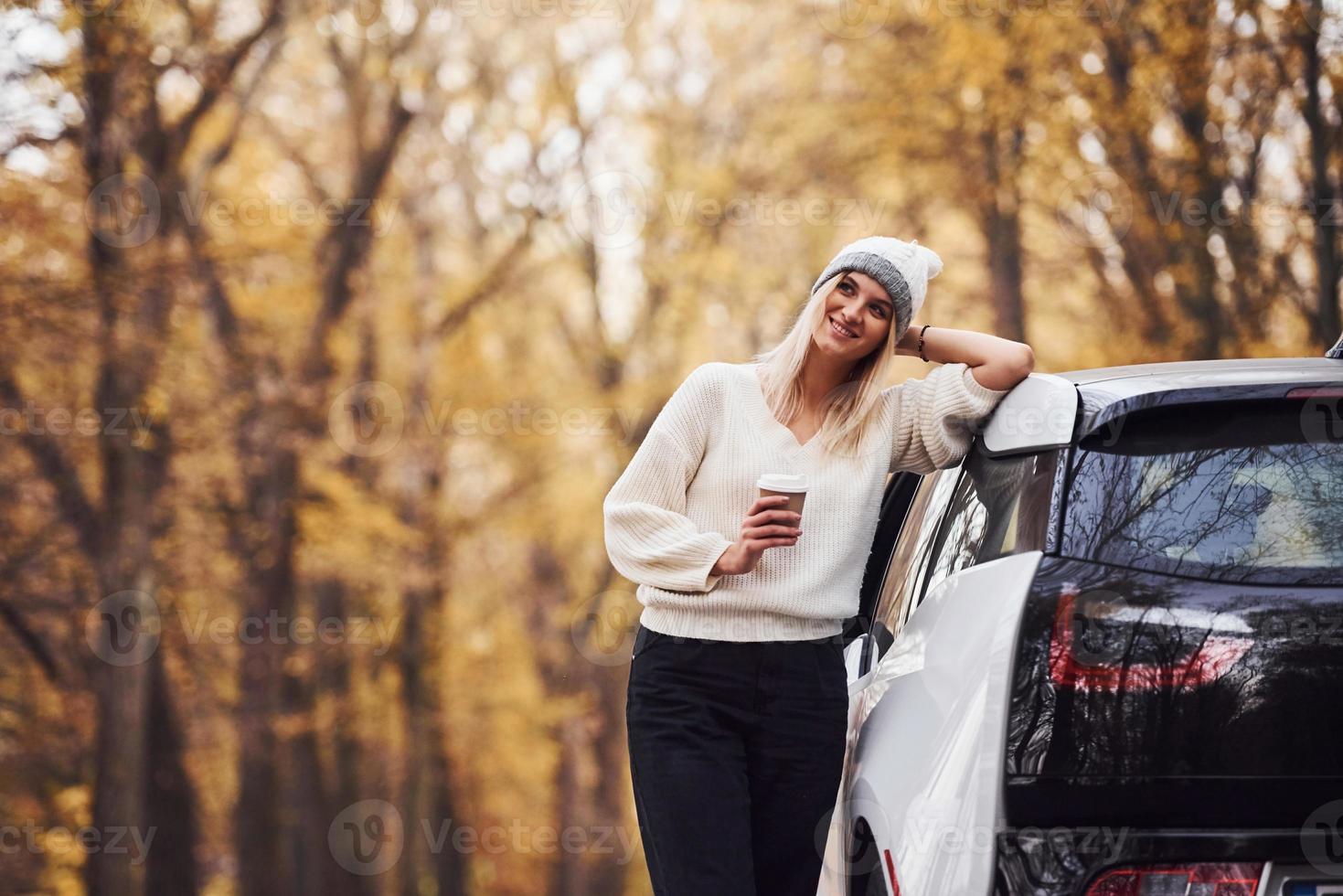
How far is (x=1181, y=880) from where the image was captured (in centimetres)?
234

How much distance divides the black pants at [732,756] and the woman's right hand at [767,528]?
0.24 meters

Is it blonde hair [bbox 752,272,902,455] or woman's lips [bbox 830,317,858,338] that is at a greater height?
woman's lips [bbox 830,317,858,338]

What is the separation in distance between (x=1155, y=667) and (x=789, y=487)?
798mm

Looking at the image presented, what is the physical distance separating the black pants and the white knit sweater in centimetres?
7

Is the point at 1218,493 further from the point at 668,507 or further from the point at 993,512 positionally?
the point at 668,507

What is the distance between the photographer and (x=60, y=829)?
567 inches

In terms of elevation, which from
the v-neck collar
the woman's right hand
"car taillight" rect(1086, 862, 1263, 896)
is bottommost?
"car taillight" rect(1086, 862, 1263, 896)

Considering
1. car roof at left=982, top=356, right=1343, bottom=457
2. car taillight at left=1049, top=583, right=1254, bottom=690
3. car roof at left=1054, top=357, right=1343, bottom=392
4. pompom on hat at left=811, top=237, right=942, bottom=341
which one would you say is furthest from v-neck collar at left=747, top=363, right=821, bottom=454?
car taillight at left=1049, top=583, right=1254, bottom=690

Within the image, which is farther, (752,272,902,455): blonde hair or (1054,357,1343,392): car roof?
(752,272,902,455): blonde hair

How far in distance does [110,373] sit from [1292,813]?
1295 cm

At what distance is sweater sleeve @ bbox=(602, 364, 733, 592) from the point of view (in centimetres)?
304

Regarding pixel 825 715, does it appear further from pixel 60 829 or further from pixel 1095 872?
pixel 60 829

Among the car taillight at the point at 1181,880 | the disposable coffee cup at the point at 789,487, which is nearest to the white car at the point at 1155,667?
the car taillight at the point at 1181,880

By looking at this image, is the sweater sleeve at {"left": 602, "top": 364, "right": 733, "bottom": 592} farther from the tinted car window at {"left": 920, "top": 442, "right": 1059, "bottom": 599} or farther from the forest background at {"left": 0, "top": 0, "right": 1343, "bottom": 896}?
the forest background at {"left": 0, "top": 0, "right": 1343, "bottom": 896}
